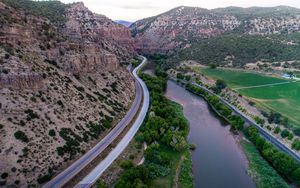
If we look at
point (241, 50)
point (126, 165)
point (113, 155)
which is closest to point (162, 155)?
point (126, 165)

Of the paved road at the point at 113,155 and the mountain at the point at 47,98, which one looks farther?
the mountain at the point at 47,98

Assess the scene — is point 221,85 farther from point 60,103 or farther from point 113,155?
point 60,103

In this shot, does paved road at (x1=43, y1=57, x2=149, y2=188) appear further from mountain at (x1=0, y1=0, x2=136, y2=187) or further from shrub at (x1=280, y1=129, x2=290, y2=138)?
shrub at (x1=280, y1=129, x2=290, y2=138)

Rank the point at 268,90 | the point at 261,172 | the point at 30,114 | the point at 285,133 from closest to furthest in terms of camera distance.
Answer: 1. the point at 30,114
2. the point at 261,172
3. the point at 285,133
4. the point at 268,90

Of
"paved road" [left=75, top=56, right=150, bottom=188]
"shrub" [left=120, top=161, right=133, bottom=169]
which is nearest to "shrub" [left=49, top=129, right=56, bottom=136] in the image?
"paved road" [left=75, top=56, right=150, bottom=188]

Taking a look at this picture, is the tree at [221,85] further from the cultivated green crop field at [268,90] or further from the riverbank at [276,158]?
the riverbank at [276,158]

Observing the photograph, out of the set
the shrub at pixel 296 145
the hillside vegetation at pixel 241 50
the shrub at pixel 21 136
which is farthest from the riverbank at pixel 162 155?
the hillside vegetation at pixel 241 50
